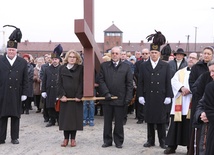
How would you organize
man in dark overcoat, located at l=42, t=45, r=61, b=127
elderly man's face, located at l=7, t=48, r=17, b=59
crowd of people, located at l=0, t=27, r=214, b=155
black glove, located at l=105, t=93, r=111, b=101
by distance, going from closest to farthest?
crowd of people, located at l=0, t=27, r=214, b=155, black glove, located at l=105, t=93, r=111, b=101, elderly man's face, located at l=7, t=48, r=17, b=59, man in dark overcoat, located at l=42, t=45, r=61, b=127

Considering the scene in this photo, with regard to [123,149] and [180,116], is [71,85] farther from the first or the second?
[180,116]

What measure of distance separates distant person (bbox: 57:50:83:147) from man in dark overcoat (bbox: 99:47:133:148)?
485 millimetres

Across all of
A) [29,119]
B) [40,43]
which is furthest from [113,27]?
[29,119]

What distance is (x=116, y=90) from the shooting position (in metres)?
7.07

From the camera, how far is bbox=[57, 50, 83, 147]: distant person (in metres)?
7.05

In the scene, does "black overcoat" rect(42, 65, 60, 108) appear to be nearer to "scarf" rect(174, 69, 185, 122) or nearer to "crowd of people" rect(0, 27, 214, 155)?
"crowd of people" rect(0, 27, 214, 155)

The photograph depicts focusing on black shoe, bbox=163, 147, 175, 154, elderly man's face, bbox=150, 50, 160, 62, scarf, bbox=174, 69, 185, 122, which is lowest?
black shoe, bbox=163, 147, 175, 154

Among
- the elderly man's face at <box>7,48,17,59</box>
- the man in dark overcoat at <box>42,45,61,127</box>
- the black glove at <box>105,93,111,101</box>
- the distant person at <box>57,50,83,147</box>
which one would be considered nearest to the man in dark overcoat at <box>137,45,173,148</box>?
the black glove at <box>105,93,111,101</box>

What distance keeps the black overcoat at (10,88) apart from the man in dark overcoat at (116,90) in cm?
180

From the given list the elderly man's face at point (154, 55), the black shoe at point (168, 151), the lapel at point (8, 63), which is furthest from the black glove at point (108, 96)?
the lapel at point (8, 63)

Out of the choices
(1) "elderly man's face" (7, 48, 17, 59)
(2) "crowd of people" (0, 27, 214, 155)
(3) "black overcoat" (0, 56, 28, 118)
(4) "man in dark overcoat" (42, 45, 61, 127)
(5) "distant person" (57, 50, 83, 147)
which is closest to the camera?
(2) "crowd of people" (0, 27, 214, 155)

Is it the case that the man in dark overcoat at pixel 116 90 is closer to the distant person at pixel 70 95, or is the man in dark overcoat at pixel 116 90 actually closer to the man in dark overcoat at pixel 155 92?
the man in dark overcoat at pixel 155 92

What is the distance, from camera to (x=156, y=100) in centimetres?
699

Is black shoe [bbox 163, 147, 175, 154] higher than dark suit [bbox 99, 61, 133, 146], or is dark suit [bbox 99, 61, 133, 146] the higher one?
dark suit [bbox 99, 61, 133, 146]
